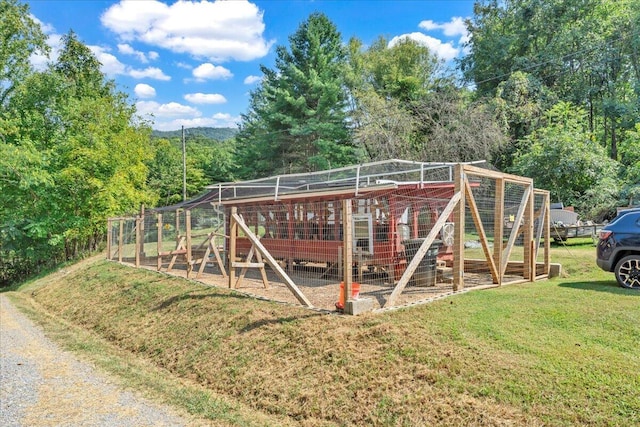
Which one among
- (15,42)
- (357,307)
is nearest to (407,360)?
(357,307)

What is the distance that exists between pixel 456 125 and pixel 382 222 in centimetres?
1281

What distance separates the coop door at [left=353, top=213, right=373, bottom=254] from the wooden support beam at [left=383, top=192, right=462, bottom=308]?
2832mm

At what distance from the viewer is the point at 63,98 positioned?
2425 centimetres

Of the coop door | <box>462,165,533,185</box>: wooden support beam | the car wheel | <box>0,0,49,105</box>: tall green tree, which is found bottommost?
the car wheel

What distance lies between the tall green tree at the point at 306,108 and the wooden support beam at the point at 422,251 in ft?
61.1

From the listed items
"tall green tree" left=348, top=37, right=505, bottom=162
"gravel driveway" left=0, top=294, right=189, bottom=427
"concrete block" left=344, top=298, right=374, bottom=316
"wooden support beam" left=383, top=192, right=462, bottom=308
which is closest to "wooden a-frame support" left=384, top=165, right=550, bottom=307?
"wooden support beam" left=383, top=192, right=462, bottom=308

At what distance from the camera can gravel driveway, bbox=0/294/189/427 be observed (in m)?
4.91

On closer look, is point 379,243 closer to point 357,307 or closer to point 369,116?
point 357,307

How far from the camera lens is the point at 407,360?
16.0 ft

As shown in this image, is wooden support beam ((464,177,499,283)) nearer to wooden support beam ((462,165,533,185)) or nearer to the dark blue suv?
wooden support beam ((462,165,533,185))

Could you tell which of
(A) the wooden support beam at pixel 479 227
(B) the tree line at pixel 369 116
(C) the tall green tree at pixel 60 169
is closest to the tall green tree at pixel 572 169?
(B) the tree line at pixel 369 116

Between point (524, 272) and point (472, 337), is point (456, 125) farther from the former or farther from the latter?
point (472, 337)

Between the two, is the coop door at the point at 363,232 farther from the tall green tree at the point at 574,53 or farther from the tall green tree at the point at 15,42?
the tall green tree at the point at 15,42

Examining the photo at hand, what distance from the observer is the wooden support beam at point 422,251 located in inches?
251
